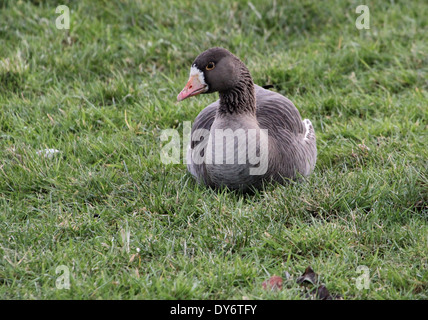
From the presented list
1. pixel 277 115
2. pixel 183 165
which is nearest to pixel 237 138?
pixel 277 115

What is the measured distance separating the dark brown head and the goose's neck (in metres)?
0.10

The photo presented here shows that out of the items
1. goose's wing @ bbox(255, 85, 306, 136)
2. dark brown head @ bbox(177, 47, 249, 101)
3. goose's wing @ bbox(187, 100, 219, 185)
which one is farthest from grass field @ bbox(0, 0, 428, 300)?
dark brown head @ bbox(177, 47, 249, 101)

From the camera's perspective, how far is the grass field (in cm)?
365

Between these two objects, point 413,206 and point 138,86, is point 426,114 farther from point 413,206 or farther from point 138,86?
point 138,86

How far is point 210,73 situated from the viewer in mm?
4551

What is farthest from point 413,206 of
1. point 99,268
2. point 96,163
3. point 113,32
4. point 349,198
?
point 113,32

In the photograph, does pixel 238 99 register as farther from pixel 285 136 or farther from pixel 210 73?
pixel 285 136

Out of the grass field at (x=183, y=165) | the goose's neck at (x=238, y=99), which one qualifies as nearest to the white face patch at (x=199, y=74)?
the goose's neck at (x=238, y=99)

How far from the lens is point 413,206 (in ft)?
14.0

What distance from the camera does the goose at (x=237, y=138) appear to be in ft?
14.6

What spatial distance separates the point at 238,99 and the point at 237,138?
39 cm

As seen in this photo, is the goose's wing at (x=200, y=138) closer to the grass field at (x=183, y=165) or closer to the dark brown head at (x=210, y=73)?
the grass field at (x=183, y=165)

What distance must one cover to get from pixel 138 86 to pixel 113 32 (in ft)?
4.25

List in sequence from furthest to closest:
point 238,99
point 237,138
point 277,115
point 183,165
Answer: point 183,165, point 277,115, point 238,99, point 237,138
